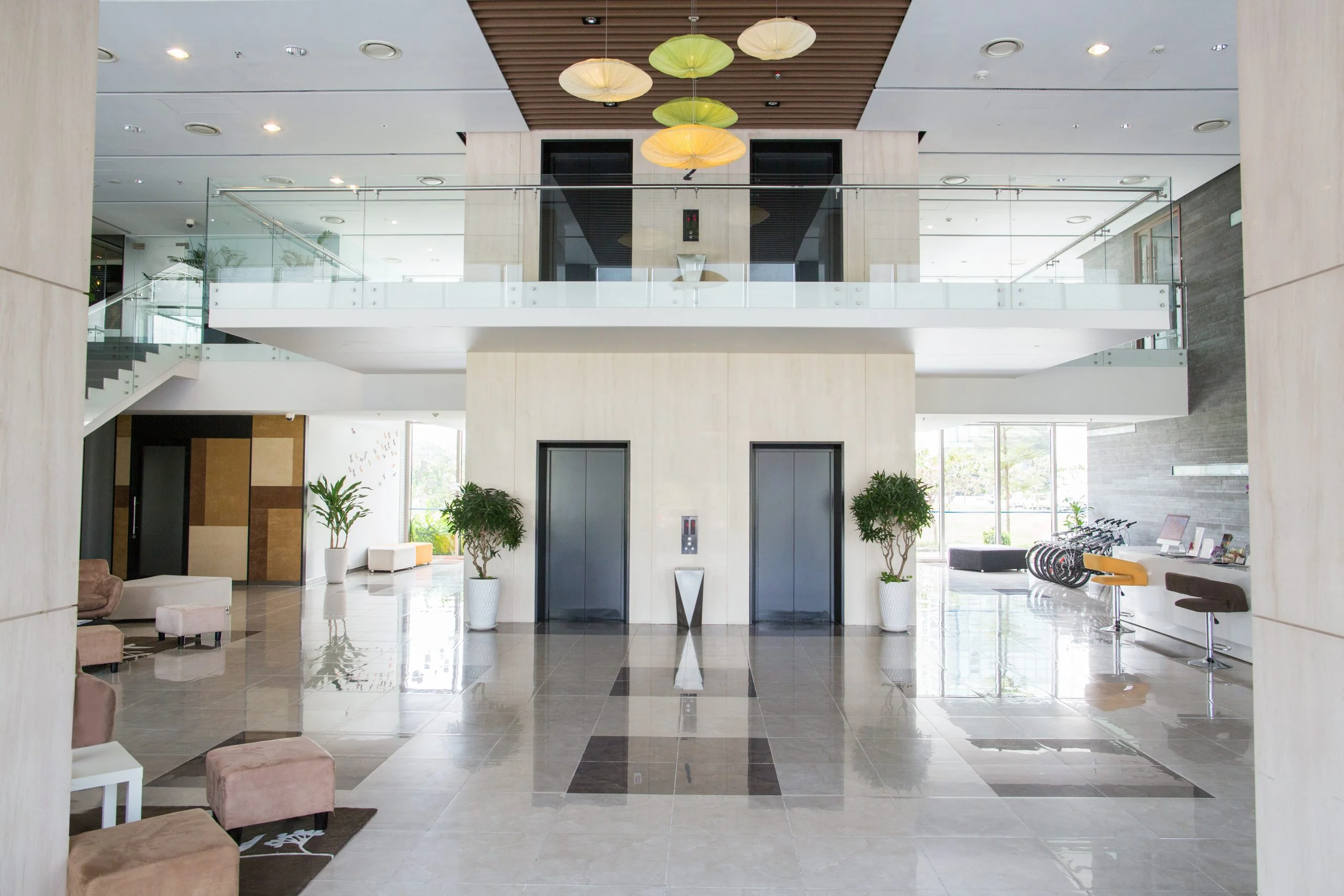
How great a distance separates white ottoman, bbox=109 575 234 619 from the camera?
1058cm

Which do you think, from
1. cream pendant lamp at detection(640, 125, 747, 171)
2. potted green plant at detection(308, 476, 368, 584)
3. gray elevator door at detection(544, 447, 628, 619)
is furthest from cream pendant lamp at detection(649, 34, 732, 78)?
potted green plant at detection(308, 476, 368, 584)

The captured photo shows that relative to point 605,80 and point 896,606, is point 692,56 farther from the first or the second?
point 896,606

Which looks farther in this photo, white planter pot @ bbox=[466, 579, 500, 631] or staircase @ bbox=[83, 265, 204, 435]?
staircase @ bbox=[83, 265, 204, 435]

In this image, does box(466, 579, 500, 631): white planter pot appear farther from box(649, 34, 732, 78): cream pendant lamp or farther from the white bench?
the white bench

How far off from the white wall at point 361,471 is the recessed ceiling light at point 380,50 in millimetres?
7366

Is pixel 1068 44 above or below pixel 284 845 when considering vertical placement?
above

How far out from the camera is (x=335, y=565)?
48.6ft

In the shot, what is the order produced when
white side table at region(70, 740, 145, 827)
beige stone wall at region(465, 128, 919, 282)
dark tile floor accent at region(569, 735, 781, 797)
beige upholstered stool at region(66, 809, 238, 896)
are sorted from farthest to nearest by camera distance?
beige stone wall at region(465, 128, 919, 282), dark tile floor accent at region(569, 735, 781, 797), white side table at region(70, 740, 145, 827), beige upholstered stool at region(66, 809, 238, 896)

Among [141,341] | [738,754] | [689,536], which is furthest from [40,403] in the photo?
[141,341]

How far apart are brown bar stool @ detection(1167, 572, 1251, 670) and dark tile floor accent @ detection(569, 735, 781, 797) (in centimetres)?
522

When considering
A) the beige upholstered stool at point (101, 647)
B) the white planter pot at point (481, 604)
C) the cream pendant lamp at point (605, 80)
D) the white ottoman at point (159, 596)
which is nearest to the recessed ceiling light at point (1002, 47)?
the cream pendant lamp at point (605, 80)

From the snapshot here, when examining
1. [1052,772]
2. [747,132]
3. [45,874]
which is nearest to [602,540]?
[747,132]

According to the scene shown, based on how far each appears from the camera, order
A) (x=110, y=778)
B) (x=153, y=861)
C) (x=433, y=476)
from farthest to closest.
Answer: (x=433, y=476)
(x=110, y=778)
(x=153, y=861)

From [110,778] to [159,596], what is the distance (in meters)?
7.74
